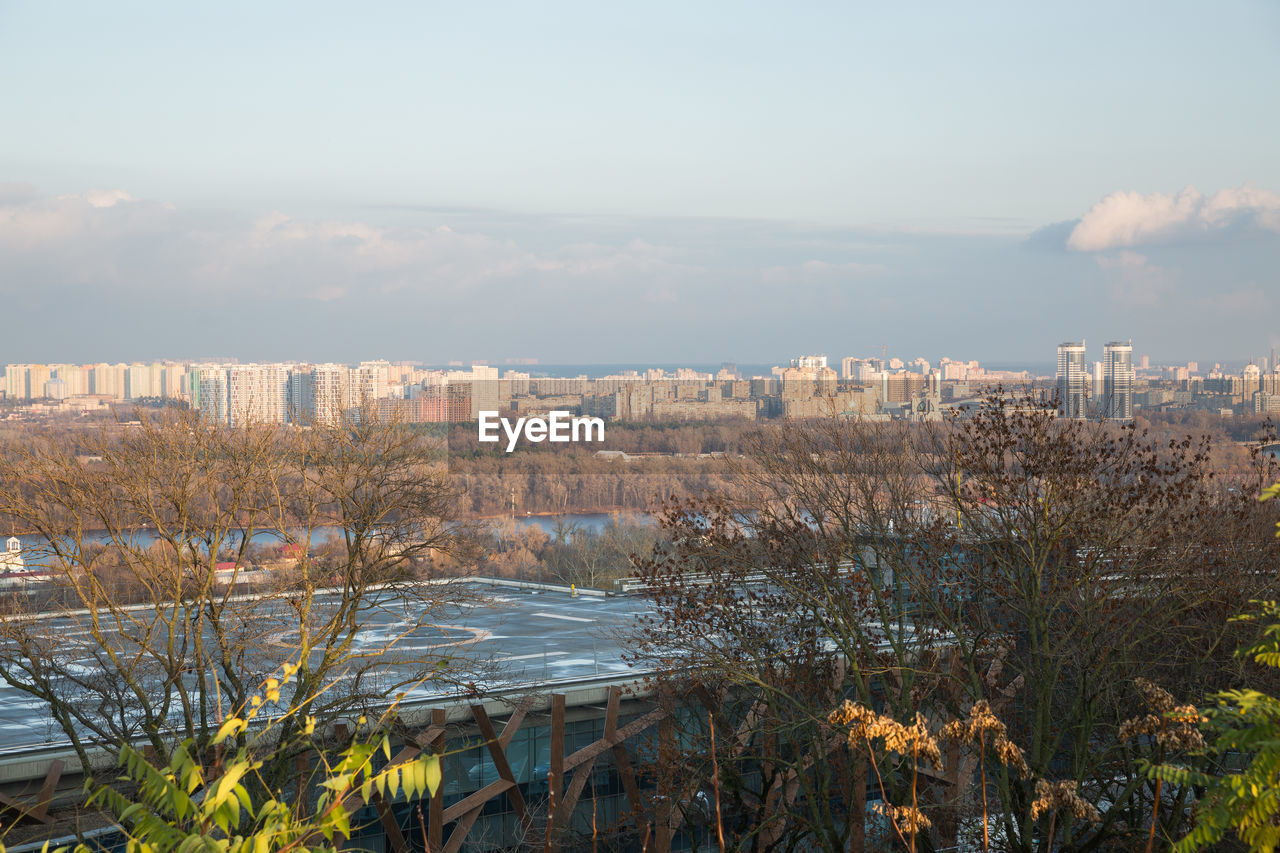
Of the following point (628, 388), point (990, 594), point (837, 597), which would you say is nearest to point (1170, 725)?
point (990, 594)

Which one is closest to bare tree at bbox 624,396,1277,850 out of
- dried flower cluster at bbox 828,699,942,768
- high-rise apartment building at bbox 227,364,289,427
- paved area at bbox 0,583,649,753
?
paved area at bbox 0,583,649,753

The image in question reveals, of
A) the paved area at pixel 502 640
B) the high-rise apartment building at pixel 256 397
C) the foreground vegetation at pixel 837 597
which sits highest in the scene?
the high-rise apartment building at pixel 256 397

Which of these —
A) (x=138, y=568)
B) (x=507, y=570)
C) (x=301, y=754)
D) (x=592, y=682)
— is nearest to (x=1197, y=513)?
(x=592, y=682)

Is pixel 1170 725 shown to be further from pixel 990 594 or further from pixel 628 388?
pixel 628 388

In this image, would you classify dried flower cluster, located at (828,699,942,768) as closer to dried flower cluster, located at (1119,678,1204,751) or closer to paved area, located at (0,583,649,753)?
dried flower cluster, located at (1119,678,1204,751)

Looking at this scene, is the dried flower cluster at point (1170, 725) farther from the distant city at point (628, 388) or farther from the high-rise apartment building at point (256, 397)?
the distant city at point (628, 388)

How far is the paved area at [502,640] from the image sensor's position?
19031 millimetres

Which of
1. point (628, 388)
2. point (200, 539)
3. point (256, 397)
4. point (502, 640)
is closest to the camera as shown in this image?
point (200, 539)

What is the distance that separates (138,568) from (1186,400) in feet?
234

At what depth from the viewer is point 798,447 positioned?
17203 mm

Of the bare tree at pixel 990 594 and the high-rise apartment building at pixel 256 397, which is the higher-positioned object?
the high-rise apartment building at pixel 256 397

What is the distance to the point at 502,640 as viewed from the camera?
28.6 meters

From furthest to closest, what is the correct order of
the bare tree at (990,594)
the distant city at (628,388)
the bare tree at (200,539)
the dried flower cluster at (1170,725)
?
the distant city at (628,388) < the bare tree at (200,539) < the bare tree at (990,594) < the dried flower cluster at (1170,725)

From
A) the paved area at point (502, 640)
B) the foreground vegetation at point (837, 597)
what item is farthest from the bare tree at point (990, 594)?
the paved area at point (502, 640)
